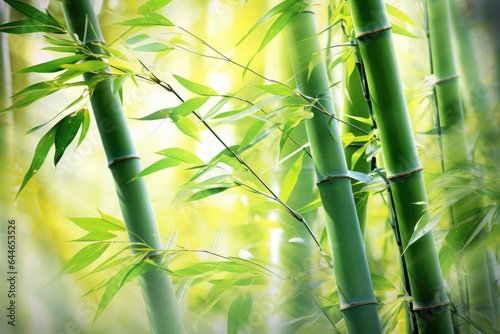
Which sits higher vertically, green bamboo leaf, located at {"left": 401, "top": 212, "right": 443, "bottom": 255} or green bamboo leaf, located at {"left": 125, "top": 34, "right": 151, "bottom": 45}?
green bamboo leaf, located at {"left": 125, "top": 34, "right": 151, "bottom": 45}

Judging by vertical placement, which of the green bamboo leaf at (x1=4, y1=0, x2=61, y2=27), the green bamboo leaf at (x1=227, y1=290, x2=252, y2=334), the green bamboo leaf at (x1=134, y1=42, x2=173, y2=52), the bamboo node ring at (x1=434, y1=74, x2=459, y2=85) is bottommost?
the green bamboo leaf at (x1=227, y1=290, x2=252, y2=334)

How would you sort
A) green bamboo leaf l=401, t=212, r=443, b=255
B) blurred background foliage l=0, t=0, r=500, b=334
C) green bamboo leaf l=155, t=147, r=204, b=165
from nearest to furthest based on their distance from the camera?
green bamboo leaf l=401, t=212, r=443, b=255 < green bamboo leaf l=155, t=147, r=204, b=165 < blurred background foliage l=0, t=0, r=500, b=334

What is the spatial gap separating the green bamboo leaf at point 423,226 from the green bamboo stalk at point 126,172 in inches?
10.6

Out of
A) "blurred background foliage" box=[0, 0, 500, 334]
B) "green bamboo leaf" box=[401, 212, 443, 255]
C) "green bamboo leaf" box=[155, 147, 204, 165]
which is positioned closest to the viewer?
"green bamboo leaf" box=[401, 212, 443, 255]

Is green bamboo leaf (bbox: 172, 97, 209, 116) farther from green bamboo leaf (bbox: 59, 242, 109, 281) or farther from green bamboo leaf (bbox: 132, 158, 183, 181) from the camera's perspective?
green bamboo leaf (bbox: 59, 242, 109, 281)

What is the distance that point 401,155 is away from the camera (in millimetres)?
397

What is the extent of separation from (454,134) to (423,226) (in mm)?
161

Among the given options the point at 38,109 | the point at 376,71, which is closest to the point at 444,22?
the point at 376,71

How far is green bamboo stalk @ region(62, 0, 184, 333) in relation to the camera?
1.61 feet

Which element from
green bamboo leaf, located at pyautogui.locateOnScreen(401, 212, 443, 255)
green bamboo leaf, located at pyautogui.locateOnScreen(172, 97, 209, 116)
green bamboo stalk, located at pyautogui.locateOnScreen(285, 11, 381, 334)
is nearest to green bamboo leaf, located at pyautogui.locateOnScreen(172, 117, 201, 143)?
green bamboo leaf, located at pyautogui.locateOnScreen(172, 97, 209, 116)

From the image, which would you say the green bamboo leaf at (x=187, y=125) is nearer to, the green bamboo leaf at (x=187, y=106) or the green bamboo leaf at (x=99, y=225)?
the green bamboo leaf at (x=187, y=106)

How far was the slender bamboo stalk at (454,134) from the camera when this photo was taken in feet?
1.61

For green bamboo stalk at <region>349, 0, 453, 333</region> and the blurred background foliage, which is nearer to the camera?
green bamboo stalk at <region>349, 0, 453, 333</region>

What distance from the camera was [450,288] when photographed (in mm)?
Result: 518
